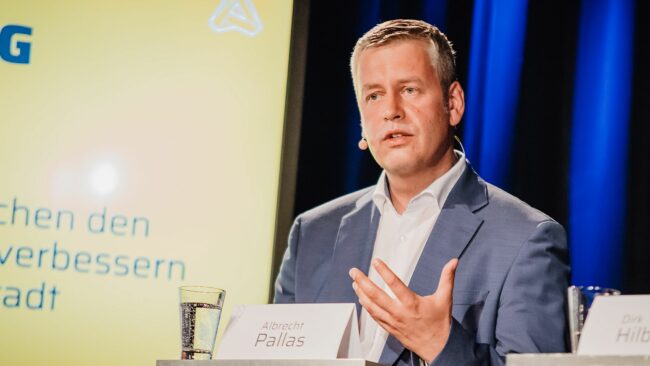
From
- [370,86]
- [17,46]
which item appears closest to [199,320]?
[370,86]

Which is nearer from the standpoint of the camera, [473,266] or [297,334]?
[297,334]

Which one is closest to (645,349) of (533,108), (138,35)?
(533,108)

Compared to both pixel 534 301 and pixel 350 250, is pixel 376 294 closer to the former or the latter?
pixel 534 301

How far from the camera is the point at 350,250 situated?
2799mm

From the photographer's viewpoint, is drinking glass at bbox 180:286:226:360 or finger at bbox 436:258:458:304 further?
drinking glass at bbox 180:286:226:360

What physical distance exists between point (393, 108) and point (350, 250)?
446mm

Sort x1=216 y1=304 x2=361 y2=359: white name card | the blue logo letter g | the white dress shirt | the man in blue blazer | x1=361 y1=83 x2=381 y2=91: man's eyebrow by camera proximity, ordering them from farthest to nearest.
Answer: the blue logo letter g
x1=361 y1=83 x2=381 y2=91: man's eyebrow
the white dress shirt
the man in blue blazer
x1=216 y1=304 x2=361 y2=359: white name card

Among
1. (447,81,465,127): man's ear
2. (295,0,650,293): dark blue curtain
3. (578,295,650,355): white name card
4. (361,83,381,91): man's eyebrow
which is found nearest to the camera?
(578,295,650,355): white name card

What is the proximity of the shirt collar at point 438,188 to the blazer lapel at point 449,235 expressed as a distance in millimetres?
42

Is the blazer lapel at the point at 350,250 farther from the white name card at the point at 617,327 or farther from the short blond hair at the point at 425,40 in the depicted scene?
the white name card at the point at 617,327

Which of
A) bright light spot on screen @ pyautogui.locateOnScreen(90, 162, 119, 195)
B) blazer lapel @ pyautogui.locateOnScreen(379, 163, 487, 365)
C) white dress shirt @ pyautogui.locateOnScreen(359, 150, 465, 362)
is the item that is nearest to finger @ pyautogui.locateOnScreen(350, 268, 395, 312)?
blazer lapel @ pyautogui.locateOnScreen(379, 163, 487, 365)

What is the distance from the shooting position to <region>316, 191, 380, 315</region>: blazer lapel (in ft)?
8.94

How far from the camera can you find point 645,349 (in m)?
1.49

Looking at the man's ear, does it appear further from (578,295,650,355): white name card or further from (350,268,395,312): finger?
(578,295,650,355): white name card
